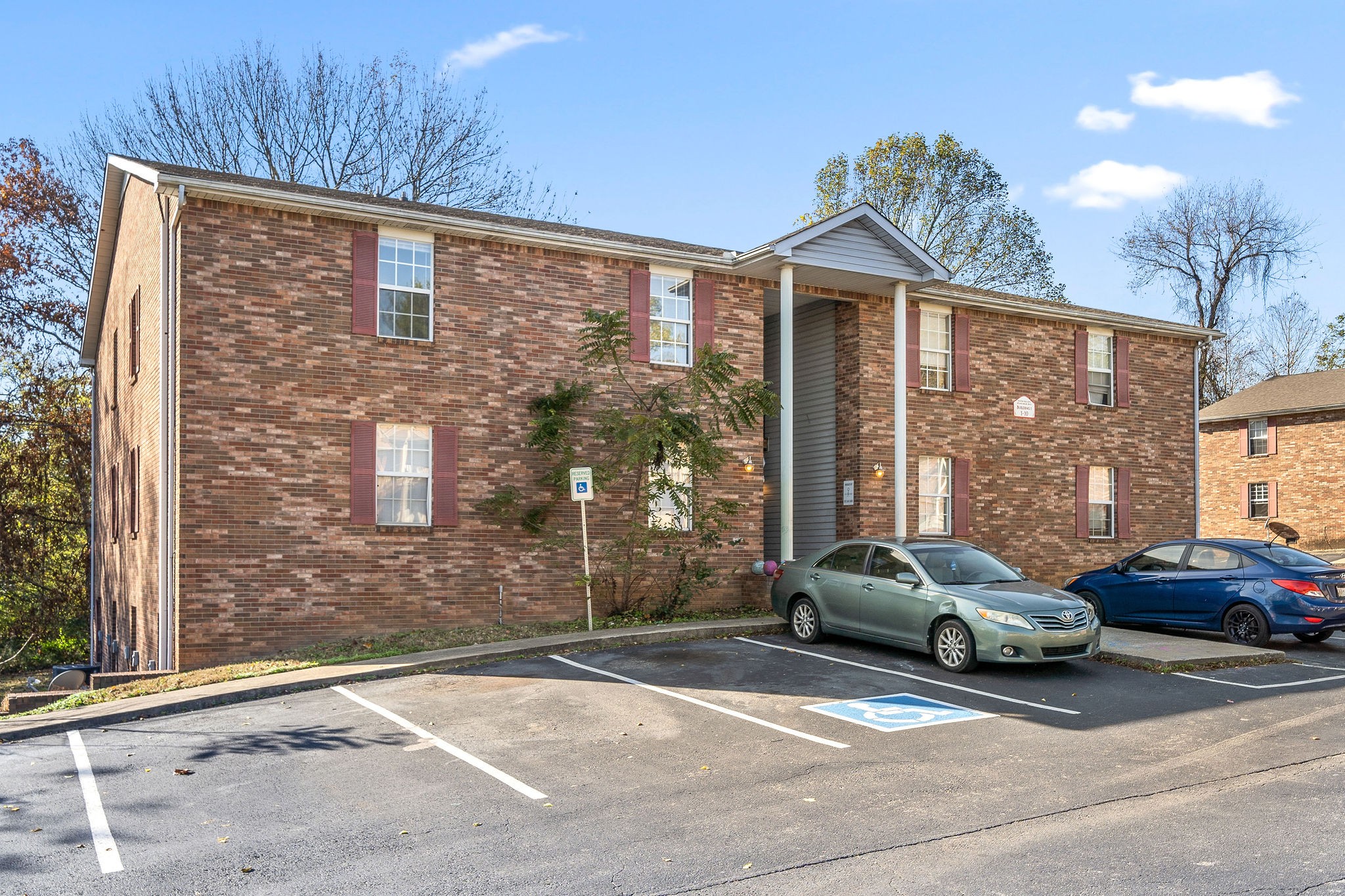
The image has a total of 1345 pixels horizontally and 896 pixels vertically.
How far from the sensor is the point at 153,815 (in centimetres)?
681

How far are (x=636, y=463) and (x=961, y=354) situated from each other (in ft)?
26.1

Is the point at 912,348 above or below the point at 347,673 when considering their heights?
above

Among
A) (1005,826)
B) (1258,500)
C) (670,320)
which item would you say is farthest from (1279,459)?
(1005,826)

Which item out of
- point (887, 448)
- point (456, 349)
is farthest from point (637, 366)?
point (887, 448)

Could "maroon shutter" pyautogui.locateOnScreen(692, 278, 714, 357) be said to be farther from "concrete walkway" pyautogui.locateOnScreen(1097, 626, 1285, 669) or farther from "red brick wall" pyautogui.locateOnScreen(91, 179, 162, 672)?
"red brick wall" pyautogui.locateOnScreen(91, 179, 162, 672)

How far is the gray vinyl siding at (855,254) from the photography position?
58.5 feet

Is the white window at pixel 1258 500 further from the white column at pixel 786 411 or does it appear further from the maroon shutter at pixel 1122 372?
the white column at pixel 786 411

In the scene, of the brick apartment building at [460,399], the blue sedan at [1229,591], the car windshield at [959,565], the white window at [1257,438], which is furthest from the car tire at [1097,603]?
the white window at [1257,438]

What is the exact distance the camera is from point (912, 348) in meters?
19.9

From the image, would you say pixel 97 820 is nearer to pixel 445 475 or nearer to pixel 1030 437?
pixel 445 475

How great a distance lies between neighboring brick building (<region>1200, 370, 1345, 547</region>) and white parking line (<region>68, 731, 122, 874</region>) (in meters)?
30.9

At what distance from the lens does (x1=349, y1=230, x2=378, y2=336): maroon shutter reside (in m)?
15.1

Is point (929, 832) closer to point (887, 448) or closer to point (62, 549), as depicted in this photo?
point (887, 448)

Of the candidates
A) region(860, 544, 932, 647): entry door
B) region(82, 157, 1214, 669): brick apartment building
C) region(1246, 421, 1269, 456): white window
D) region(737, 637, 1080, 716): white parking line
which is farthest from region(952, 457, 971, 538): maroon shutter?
region(1246, 421, 1269, 456): white window
